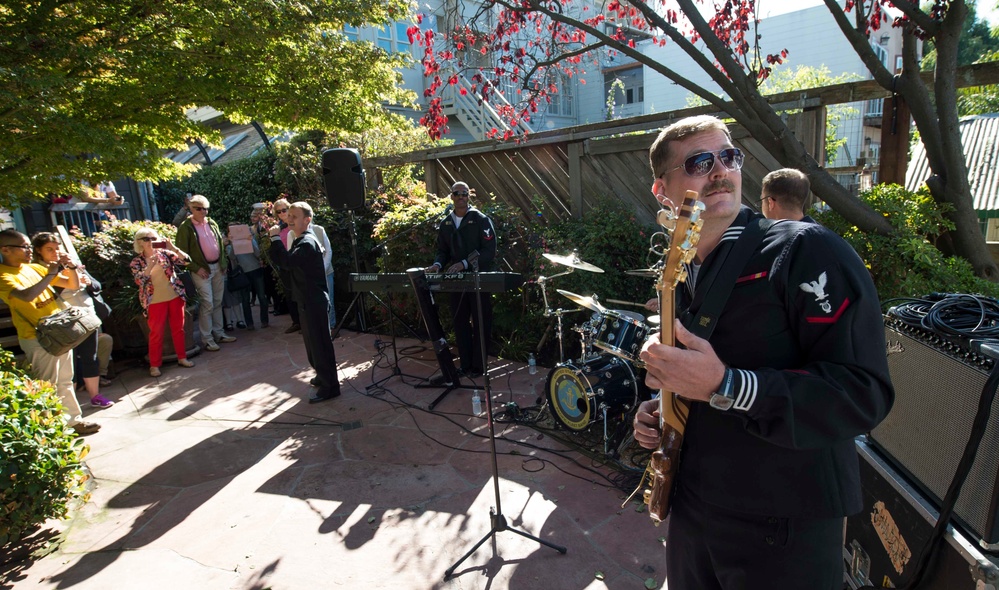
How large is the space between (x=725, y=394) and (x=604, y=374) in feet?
9.33

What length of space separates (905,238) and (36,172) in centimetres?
716

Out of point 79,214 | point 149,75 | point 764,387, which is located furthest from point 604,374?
point 79,214

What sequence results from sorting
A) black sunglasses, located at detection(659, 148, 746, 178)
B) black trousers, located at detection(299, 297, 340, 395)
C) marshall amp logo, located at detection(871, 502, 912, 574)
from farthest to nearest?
black trousers, located at detection(299, 297, 340, 395) → marshall amp logo, located at detection(871, 502, 912, 574) → black sunglasses, located at detection(659, 148, 746, 178)

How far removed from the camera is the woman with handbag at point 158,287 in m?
6.57

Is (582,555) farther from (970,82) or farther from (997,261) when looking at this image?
(970,82)

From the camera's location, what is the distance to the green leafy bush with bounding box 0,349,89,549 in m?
3.07

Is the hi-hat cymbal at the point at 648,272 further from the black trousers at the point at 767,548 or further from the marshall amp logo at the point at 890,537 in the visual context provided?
the marshall amp logo at the point at 890,537

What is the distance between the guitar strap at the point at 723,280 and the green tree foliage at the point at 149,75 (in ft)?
14.5

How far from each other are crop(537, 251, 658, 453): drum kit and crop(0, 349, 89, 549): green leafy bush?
3.51 m

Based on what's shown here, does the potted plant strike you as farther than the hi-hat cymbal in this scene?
Yes

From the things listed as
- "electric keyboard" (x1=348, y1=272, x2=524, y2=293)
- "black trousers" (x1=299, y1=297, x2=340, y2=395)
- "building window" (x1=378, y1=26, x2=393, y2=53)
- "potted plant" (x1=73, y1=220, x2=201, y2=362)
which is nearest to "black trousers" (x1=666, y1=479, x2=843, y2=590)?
"electric keyboard" (x1=348, y1=272, x2=524, y2=293)

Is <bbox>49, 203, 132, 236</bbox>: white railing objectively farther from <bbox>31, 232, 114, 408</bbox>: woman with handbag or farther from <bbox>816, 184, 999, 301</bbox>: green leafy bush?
<bbox>816, 184, 999, 301</bbox>: green leafy bush

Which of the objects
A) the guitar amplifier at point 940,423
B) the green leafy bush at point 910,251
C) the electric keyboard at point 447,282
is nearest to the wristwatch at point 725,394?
the guitar amplifier at point 940,423

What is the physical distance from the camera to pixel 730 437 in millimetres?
1371
